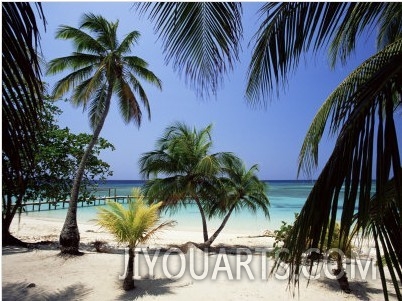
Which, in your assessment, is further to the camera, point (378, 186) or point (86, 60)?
point (86, 60)

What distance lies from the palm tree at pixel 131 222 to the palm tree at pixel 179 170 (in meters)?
5.39

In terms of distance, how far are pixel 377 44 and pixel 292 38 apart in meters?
2.18

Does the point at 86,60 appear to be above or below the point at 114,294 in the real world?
above

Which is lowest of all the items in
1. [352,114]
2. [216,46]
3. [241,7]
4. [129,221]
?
[129,221]

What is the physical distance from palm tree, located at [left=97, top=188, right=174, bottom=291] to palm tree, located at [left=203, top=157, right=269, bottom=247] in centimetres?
612

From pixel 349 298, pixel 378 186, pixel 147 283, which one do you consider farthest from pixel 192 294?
pixel 378 186

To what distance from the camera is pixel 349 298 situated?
20.5 feet

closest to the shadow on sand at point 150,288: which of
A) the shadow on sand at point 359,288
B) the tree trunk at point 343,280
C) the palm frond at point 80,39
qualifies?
the shadow on sand at point 359,288

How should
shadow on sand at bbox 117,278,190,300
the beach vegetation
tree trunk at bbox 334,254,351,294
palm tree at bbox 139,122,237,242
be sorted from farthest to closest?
palm tree at bbox 139,122,237,242 → the beach vegetation → tree trunk at bbox 334,254,351,294 → shadow on sand at bbox 117,278,190,300

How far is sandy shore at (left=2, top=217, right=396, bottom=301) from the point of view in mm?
6031

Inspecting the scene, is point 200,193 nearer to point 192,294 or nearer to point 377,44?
point 192,294

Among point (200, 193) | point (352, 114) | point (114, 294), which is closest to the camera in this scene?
point (352, 114)

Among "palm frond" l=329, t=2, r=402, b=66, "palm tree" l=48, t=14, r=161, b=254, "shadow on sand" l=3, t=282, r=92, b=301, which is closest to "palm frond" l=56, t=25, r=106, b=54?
"palm tree" l=48, t=14, r=161, b=254

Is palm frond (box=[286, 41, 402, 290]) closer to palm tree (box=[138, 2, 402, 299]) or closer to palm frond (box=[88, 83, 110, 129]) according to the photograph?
palm tree (box=[138, 2, 402, 299])
